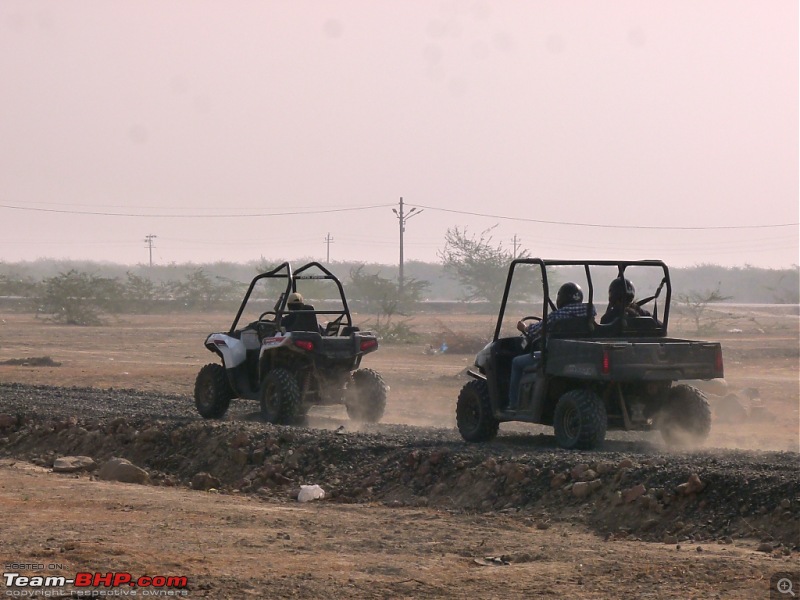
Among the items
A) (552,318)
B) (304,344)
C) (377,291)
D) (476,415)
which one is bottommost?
(476,415)

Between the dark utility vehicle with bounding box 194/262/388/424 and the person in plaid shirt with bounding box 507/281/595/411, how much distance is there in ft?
10.1

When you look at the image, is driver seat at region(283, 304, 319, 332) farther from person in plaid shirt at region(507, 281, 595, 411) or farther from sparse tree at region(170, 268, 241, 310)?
sparse tree at region(170, 268, 241, 310)

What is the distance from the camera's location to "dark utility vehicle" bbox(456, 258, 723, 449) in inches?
490

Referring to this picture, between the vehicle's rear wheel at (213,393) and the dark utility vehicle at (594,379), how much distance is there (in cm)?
424

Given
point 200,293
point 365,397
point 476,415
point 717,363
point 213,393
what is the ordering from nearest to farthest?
point 717,363
point 476,415
point 365,397
point 213,393
point 200,293

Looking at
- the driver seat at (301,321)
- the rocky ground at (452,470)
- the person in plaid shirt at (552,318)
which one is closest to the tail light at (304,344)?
the driver seat at (301,321)

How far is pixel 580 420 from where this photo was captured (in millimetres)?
12570

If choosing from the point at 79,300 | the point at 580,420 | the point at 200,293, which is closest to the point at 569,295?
the point at 580,420

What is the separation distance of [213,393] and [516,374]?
5.28m

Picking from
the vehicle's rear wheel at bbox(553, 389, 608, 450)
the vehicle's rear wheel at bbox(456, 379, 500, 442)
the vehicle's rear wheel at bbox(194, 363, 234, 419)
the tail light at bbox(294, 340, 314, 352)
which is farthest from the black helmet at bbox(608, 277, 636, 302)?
the vehicle's rear wheel at bbox(194, 363, 234, 419)

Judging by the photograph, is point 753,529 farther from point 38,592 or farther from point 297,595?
point 38,592

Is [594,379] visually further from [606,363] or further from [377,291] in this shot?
[377,291]

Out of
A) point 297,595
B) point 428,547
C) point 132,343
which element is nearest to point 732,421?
point 428,547

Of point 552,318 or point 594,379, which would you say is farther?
point 552,318
